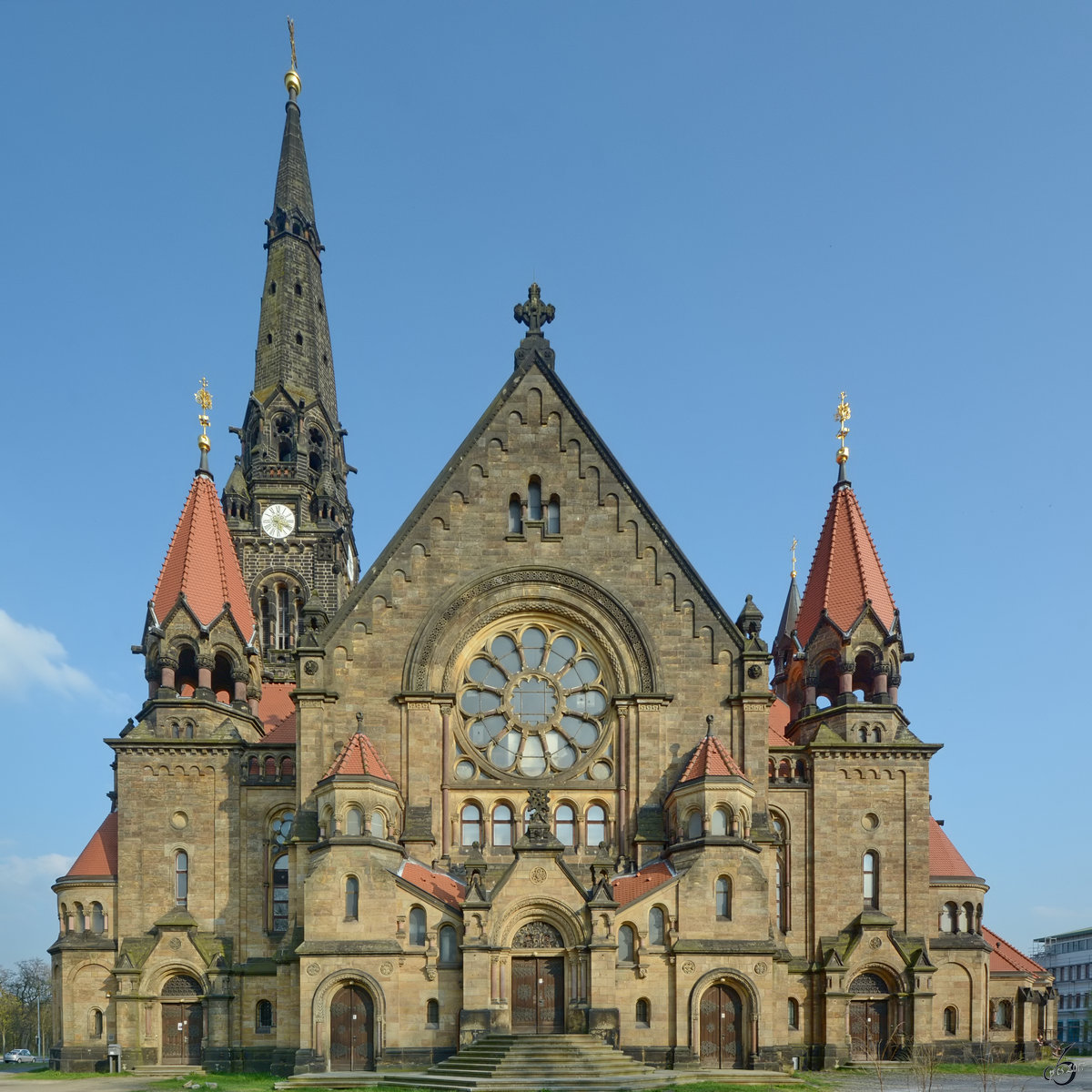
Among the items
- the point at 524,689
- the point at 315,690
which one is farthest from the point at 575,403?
the point at 315,690

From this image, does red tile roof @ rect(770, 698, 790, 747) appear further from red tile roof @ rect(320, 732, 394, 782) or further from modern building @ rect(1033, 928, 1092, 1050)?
red tile roof @ rect(320, 732, 394, 782)

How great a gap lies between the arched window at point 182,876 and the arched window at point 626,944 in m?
14.8

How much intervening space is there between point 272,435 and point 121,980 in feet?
117

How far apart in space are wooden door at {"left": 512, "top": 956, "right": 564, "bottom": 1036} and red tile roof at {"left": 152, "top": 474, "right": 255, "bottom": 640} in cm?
1700

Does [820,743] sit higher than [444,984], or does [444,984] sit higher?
[820,743]

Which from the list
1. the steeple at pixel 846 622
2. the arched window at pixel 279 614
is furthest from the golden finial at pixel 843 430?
the arched window at pixel 279 614

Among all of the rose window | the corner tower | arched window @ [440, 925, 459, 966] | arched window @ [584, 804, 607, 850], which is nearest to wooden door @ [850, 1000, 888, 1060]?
arched window @ [584, 804, 607, 850]

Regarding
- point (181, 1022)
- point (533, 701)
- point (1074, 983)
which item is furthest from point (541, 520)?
point (1074, 983)

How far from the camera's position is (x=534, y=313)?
45375 millimetres

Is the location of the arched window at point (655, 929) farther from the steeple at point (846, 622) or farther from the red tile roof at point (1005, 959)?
the red tile roof at point (1005, 959)

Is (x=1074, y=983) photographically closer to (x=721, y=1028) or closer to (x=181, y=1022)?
(x=721, y=1028)

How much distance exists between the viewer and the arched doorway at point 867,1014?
42062mm

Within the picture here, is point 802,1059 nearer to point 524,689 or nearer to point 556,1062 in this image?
point 556,1062

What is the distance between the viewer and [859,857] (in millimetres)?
43156
